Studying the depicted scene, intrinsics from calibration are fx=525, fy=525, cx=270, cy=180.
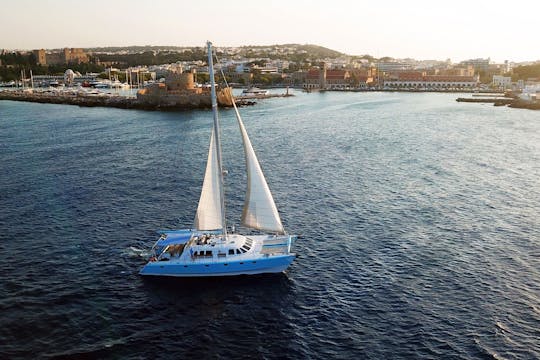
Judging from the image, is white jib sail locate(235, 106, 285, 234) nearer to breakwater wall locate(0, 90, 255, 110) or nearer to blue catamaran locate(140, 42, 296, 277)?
blue catamaran locate(140, 42, 296, 277)

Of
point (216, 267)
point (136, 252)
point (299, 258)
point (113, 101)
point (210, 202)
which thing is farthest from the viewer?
point (113, 101)

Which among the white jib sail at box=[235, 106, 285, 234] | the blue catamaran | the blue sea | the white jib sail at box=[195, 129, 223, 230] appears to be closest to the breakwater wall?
the blue sea

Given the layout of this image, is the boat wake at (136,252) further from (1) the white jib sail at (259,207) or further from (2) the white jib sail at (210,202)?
(1) the white jib sail at (259,207)

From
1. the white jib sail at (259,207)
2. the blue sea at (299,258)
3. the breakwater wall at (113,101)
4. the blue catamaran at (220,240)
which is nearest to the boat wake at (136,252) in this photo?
the blue sea at (299,258)

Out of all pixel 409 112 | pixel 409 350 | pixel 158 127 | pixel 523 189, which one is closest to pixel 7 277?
pixel 409 350

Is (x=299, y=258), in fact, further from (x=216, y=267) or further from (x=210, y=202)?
(x=210, y=202)

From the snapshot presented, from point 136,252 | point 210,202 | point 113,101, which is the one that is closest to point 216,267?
point 210,202

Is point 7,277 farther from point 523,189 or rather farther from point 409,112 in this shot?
point 409,112
